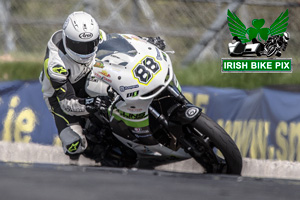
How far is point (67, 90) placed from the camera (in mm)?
6121

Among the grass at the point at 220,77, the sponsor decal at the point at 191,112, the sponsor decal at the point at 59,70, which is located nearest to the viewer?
the sponsor decal at the point at 191,112

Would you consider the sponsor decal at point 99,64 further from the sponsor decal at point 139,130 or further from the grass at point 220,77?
the grass at point 220,77

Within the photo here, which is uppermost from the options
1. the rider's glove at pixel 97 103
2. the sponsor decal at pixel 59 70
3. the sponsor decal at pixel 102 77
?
the sponsor decal at pixel 59 70

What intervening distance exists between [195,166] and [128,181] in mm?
2009

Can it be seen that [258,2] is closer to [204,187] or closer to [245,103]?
[245,103]

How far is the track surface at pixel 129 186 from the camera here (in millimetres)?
4203

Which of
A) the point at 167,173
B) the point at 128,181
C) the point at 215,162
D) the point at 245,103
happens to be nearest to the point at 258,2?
the point at 245,103

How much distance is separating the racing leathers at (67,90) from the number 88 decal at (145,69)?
1.71 feet

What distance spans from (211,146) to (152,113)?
25.1 inches

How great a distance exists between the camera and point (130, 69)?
571 centimetres

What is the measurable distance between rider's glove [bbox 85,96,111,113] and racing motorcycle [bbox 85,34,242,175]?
0.06 metres

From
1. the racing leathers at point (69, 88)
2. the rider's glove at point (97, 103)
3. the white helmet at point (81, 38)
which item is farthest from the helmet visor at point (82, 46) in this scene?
the rider's glove at point (97, 103)

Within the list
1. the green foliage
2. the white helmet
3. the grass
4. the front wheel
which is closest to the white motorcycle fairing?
the white helmet

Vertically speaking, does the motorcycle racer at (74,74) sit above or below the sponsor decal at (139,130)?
above
